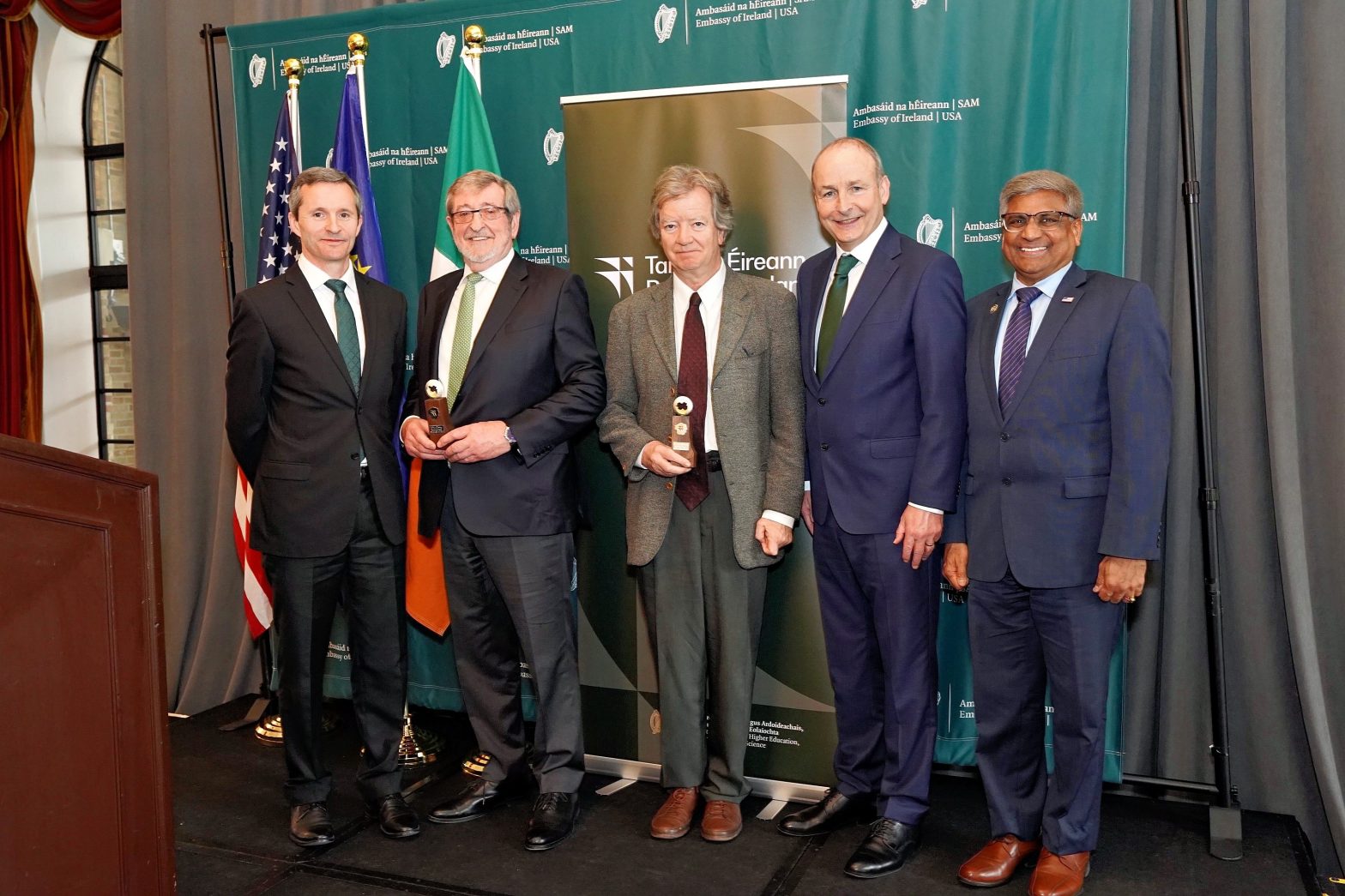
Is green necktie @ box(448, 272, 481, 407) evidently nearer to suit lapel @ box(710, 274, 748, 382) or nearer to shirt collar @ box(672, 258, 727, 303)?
shirt collar @ box(672, 258, 727, 303)

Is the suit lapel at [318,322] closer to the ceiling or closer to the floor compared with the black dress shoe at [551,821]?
closer to the ceiling

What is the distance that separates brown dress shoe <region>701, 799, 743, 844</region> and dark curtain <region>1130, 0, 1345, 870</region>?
1428mm

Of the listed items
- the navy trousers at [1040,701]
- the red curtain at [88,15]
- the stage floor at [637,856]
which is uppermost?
the red curtain at [88,15]

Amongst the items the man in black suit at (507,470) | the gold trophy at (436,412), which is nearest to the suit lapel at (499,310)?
the man in black suit at (507,470)

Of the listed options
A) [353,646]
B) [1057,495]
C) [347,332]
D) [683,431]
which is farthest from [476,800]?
[1057,495]

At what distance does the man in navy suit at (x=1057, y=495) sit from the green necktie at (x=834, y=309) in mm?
363

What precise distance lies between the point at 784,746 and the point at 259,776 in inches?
72.7

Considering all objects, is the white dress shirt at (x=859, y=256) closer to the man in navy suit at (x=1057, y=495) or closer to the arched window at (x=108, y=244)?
the man in navy suit at (x=1057, y=495)

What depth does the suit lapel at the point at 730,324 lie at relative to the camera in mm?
2928

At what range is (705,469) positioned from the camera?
2.94 m

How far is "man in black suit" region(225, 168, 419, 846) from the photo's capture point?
2969 mm

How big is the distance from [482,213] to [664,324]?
61 centimetres

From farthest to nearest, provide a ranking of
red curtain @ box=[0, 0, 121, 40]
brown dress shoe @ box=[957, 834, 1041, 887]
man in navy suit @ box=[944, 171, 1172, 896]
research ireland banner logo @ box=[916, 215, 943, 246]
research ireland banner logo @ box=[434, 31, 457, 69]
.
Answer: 1. red curtain @ box=[0, 0, 121, 40]
2. research ireland banner logo @ box=[434, 31, 457, 69]
3. research ireland banner logo @ box=[916, 215, 943, 246]
4. brown dress shoe @ box=[957, 834, 1041, 887]
5. man in navy suit @ box=[944, 171, 1172, 896]

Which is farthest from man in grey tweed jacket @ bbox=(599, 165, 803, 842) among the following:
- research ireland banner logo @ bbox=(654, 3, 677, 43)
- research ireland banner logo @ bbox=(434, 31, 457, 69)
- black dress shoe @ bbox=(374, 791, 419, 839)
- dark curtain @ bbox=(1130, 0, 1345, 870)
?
research ireland banner logo @ bbox=(434, 31, 457, 69)
